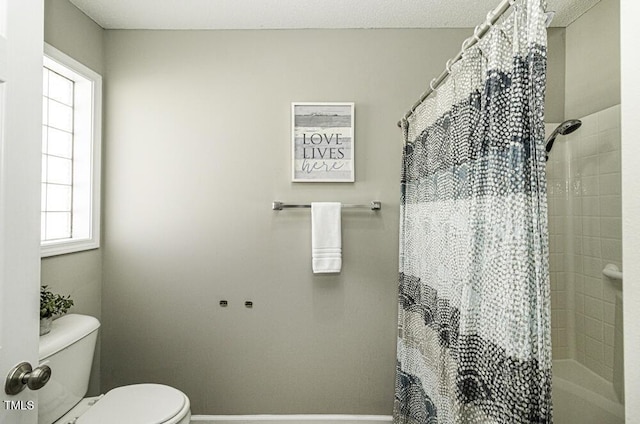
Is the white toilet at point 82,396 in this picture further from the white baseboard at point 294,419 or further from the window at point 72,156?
the white baseboard at point 294,419

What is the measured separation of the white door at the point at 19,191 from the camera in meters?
0.82

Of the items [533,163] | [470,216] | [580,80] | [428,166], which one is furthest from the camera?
[580,80]

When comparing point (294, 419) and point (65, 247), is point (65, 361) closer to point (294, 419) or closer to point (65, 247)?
point (65, 247)

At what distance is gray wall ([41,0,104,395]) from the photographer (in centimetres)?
183

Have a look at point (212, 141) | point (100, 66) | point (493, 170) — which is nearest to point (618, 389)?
point (493, 170)

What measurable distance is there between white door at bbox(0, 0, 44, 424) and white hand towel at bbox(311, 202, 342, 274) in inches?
54.4

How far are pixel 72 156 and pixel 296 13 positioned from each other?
4.84ft

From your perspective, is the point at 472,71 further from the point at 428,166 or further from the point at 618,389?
the point at 618,389

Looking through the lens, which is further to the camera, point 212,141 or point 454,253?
point 212,141

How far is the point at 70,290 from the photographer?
1960 millimetres

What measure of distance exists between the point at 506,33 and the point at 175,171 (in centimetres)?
183

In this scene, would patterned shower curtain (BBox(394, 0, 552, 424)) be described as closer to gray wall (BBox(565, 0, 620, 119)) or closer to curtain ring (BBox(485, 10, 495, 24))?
curtain ring (BBox(485, 10, 495, 24))

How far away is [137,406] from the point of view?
1.60 metres

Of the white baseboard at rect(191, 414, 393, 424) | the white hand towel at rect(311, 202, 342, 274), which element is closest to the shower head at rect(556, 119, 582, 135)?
the white hand towel at rect(311, 202, 342, 274)
